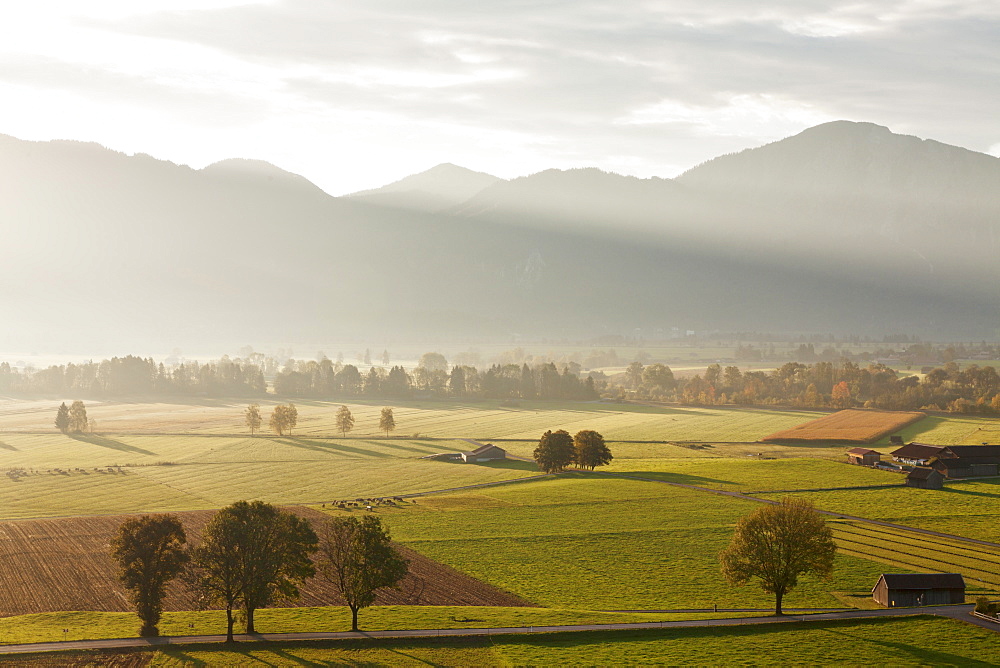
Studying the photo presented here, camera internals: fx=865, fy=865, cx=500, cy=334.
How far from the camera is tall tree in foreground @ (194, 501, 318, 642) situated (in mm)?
54000

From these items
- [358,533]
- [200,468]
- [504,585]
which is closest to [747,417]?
[200,468]

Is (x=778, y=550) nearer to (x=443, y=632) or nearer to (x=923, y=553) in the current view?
(x=923, y=553)

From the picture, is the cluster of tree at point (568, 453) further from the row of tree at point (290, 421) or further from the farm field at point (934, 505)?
the row of tree at point (290, 421)

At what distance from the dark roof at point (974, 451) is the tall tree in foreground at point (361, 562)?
3000 inches

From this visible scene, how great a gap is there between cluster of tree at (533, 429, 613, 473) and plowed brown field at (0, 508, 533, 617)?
4386 cm

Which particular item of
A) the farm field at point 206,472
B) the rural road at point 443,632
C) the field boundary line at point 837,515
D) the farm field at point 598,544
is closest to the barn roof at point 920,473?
the field boundary line at point 837,515

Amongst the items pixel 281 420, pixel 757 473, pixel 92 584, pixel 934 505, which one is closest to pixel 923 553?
pixel 934 505

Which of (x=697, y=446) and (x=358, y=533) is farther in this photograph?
(x=697, y=446)

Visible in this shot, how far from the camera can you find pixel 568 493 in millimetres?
96062

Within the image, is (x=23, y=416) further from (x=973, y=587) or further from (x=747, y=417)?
(x=973, y=587)

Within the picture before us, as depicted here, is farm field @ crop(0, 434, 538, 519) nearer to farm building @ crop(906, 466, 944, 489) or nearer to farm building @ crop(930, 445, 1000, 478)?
farm building @ crop(906, 466, 944, 489)

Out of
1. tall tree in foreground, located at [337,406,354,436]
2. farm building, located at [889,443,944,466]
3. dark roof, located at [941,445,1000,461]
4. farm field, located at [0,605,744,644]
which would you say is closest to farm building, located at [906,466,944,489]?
farm building, located at [889,443,944,466]

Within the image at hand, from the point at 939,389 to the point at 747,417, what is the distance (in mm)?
44533

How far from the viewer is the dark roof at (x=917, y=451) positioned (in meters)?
105
